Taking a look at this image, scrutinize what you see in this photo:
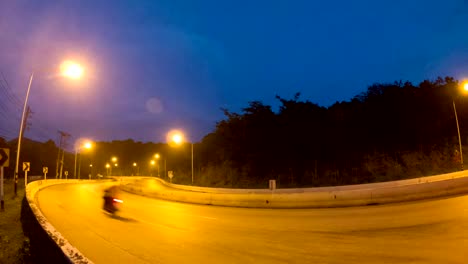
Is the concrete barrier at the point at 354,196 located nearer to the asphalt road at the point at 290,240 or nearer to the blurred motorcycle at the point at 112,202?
the asphalt road at the point at 290,240

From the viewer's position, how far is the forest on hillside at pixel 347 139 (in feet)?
139

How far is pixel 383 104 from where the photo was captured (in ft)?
169

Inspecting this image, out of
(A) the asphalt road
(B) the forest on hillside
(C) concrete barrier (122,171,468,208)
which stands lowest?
(A) the asphalt road

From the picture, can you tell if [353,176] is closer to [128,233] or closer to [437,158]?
[437,158]

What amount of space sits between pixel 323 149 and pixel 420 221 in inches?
1557

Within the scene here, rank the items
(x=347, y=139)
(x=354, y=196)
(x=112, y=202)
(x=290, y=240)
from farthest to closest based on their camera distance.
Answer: (x=347, y=139)
(x=354, y=196)
(x=112, y=202)
(x=290, y=240)

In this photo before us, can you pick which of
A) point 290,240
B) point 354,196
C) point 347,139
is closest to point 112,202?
point 290,240

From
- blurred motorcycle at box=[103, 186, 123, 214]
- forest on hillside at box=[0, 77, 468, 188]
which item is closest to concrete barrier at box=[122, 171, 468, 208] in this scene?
blurred motorcycle at box=[103, 186, 123, 214]

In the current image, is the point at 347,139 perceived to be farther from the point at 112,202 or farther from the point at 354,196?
the point at 112,202

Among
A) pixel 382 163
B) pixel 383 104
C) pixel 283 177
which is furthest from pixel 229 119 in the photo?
pixel 382 163

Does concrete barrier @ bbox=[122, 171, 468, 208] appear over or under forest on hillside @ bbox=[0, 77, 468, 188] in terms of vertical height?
under

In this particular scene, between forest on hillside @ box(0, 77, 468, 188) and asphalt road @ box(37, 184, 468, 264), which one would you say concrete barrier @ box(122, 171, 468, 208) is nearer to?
asphalt road @ box(37, 184, 468, 264)

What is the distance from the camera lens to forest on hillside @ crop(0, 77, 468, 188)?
42.4m

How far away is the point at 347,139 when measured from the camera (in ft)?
168
